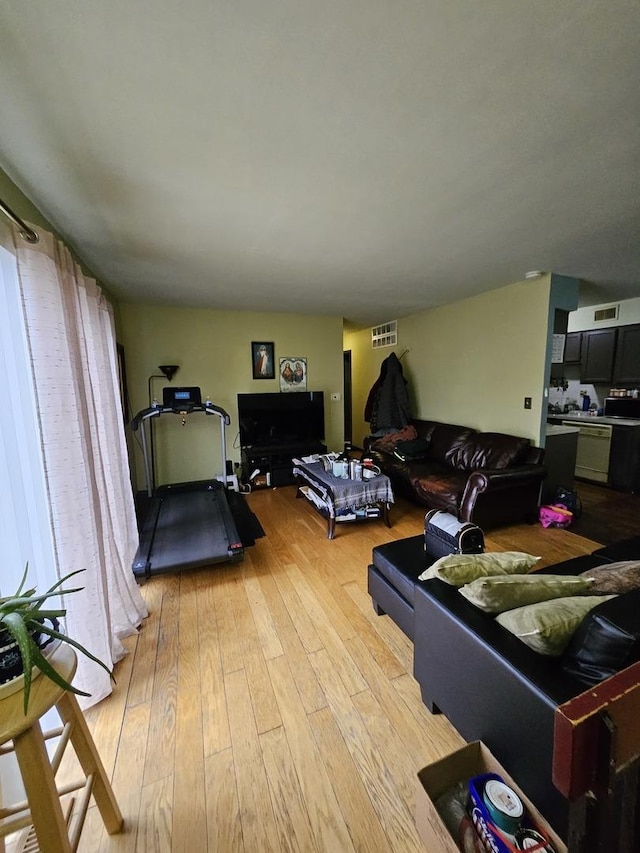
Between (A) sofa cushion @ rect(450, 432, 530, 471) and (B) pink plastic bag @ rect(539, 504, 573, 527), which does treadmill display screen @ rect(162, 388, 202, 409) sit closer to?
(A) sofa cushion @ rect(450, 432, 530, 471)

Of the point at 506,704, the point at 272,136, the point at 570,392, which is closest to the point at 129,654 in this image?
the point at 506,704

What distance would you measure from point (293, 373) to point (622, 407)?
4500mm

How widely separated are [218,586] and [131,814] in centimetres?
122

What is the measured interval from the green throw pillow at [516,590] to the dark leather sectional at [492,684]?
6 cm

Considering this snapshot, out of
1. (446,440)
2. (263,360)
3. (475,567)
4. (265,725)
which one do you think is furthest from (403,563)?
(263,360)

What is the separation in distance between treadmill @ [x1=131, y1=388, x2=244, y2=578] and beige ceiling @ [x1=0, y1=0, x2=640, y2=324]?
66.9 inches

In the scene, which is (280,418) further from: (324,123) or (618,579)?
(618,579)

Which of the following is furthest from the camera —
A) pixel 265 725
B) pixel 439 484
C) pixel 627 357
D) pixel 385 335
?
pixel 385 335

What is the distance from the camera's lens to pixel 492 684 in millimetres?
1019

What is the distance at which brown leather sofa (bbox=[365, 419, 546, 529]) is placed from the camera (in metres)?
2.82

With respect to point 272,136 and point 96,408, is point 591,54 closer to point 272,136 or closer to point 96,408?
point 272,136

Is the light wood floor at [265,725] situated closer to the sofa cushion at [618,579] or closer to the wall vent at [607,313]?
the sofa cushion at [618,579]

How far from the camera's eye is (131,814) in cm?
108

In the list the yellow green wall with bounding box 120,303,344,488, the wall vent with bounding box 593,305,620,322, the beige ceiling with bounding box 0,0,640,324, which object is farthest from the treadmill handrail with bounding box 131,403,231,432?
the wall vent with bounding box 593,305,620,322
